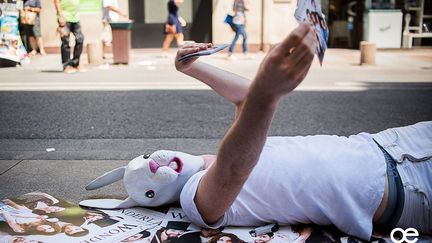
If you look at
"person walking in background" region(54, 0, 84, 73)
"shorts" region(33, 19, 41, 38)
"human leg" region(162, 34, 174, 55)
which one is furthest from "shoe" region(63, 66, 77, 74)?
"shorts" region(33, 19, 41, 38)

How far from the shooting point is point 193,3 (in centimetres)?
1457

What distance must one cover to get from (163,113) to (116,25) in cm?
608

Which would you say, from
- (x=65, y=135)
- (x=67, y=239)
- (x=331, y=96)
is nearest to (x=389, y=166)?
(x=67, y=239)

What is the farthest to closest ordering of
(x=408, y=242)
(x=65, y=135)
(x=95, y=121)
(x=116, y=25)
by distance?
(x=116, y=25), (x=95, y=121), (x=65, y=135), (x=408, y=242)

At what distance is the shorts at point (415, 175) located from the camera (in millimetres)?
2018

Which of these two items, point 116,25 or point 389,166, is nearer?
point 389,166

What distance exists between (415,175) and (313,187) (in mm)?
397

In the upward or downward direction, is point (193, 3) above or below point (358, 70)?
above

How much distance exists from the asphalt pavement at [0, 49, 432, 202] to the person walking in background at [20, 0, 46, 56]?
6.78ft

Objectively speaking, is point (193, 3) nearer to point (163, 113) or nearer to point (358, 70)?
point (358, 70)

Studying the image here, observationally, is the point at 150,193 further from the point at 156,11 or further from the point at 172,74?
the point at 156,11

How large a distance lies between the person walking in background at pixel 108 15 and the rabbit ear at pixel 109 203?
9.27 metres

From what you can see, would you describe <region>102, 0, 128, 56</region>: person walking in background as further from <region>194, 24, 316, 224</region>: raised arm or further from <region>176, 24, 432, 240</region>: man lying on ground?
<region>194, 24, 316, 224</region>: raised arm

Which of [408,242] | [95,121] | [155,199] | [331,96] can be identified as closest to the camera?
[408,242]
